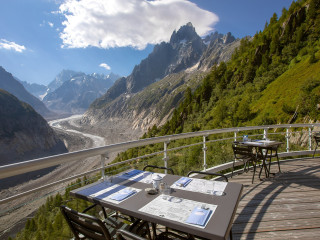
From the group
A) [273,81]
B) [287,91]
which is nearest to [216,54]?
Answer: [273,81]

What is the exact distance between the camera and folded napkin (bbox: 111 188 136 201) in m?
1.68

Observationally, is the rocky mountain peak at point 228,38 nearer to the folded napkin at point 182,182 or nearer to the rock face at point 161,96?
the rock face at point 161,96

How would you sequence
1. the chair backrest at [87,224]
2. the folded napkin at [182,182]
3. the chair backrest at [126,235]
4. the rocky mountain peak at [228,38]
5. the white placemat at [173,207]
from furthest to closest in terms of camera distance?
1. the rocky mountain peak at [228,38]
2. the folded napkin at [182,182]
3. the white placemat at [173,207]
4. the chair backrest at [87,224]
5. the chair backrest at [126,235]

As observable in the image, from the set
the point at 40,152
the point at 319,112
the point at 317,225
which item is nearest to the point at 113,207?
the point at 317,225

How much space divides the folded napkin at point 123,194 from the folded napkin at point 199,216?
64 cm

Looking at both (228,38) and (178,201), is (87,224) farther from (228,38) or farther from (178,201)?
(228,38)

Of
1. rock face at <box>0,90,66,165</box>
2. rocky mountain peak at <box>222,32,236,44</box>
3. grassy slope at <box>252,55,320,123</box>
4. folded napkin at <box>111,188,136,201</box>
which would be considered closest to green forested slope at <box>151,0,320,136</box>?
grassy slope at <box>252,55,320,123</box>

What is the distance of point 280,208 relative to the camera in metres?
2.98

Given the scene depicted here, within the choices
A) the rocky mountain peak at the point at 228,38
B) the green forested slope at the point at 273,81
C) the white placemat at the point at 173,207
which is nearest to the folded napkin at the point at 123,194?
the white placemat at the point at 173,207

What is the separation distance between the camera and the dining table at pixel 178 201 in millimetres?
1247

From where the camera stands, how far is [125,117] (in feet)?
493

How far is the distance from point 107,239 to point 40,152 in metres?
93.2

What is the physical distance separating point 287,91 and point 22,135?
89.0m

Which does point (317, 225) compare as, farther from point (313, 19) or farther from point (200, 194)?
point (313, 19)
